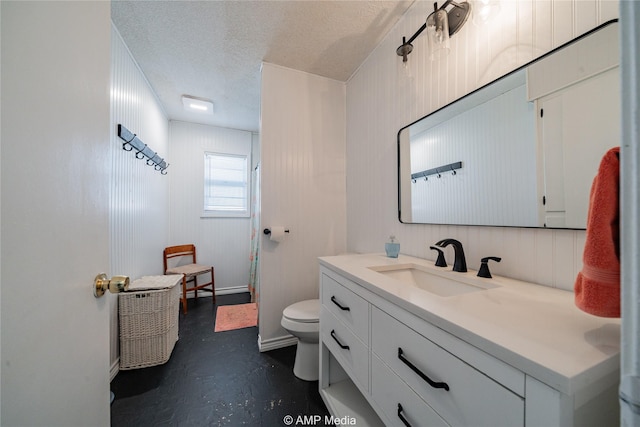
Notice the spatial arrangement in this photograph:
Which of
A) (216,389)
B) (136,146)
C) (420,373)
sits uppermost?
(136,146)

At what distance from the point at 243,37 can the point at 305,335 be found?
2.19 metres

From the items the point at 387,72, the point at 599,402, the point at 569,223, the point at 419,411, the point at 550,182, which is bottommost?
the point at 419,411

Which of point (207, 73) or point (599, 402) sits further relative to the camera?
point (207, 73)

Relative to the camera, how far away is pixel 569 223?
781mm

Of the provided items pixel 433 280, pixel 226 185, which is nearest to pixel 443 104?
pixel 433 280

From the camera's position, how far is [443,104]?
123cm

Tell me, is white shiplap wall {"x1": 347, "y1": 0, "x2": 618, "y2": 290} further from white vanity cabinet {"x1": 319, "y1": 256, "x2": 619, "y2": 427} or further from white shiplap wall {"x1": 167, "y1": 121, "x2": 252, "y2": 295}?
white shiplap wall {"x1": 167, "y1": 121, "x2": 252, "y2": 295}

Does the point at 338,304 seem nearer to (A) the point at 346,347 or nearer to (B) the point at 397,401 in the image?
(A) the point at 346,347

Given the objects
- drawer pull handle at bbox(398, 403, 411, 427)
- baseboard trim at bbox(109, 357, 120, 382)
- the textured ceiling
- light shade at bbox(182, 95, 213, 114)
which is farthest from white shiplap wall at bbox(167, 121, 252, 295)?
drawer pull handle at bbox(398, 403, 411, 427)

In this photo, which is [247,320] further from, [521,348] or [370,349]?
[521,348]

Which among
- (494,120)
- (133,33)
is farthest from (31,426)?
(133,33)

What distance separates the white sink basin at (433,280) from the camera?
956 millimetres

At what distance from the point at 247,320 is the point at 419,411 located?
2.17 metres

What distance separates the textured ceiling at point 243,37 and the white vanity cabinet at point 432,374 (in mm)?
1654
